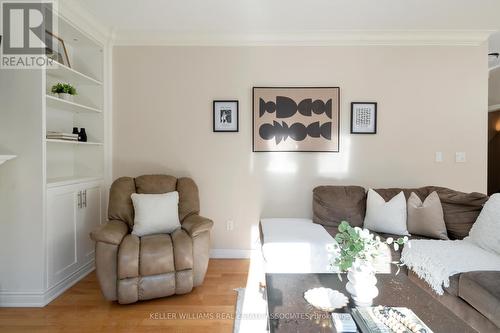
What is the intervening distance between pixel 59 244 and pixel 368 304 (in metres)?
2.46

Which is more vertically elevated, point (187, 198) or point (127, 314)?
point (187, 198)

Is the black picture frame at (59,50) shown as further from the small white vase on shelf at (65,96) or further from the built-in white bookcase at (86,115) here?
the small white vase on shelf at (65,96)

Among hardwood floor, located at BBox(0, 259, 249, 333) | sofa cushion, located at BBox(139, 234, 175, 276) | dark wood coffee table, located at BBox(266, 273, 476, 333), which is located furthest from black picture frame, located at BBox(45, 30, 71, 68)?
dark wood coffee table, located at BBox(266, 273, 476, 333)

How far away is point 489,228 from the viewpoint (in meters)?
2.02

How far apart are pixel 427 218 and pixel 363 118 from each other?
124 centimetres

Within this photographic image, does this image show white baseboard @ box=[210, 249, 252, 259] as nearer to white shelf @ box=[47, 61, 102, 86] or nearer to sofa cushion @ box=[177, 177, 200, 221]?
sofa cushion @ box=[177, 177, 200, 221]

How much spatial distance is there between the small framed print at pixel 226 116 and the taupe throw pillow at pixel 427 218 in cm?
196

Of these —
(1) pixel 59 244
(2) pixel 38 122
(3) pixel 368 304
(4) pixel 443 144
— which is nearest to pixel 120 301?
(1) pixel 59 244

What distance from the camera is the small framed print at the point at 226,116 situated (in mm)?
3070

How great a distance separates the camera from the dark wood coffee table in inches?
47.3

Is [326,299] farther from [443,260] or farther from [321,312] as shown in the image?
[443,260]

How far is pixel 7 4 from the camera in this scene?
210 cm

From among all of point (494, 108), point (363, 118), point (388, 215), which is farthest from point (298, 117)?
point (494, 108)

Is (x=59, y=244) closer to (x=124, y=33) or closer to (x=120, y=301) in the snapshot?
(x=120, y=301)
